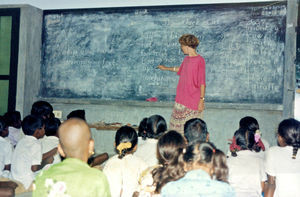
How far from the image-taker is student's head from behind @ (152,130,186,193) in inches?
76.1

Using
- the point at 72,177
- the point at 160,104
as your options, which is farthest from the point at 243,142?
the point at 160,104

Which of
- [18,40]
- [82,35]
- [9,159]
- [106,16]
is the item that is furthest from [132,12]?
[9,159]

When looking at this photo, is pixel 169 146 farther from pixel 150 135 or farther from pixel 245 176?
pixel 150 135

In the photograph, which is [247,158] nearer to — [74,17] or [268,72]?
[268,72]

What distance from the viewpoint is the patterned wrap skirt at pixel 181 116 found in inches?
143

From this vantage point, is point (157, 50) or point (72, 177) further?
point (157, 50)

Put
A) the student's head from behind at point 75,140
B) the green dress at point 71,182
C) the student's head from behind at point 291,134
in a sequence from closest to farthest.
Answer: the green dress at point 71,182, the student's head from behind at point 75,140, the student's head from behind at point 291,134

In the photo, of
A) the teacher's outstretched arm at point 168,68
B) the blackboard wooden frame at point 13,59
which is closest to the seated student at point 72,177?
A: the teacher's outstretched arm at point 168,68

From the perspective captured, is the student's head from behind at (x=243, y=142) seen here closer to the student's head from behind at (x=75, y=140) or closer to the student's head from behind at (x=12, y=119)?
the student's head from behind at (x=75, y=140)

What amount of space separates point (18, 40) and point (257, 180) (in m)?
3.98

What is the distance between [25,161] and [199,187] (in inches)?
63.4

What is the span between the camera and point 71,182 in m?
1.55

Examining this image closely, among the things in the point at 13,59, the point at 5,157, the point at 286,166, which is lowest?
the point at 5,157

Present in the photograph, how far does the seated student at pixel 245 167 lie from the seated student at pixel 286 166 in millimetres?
80
